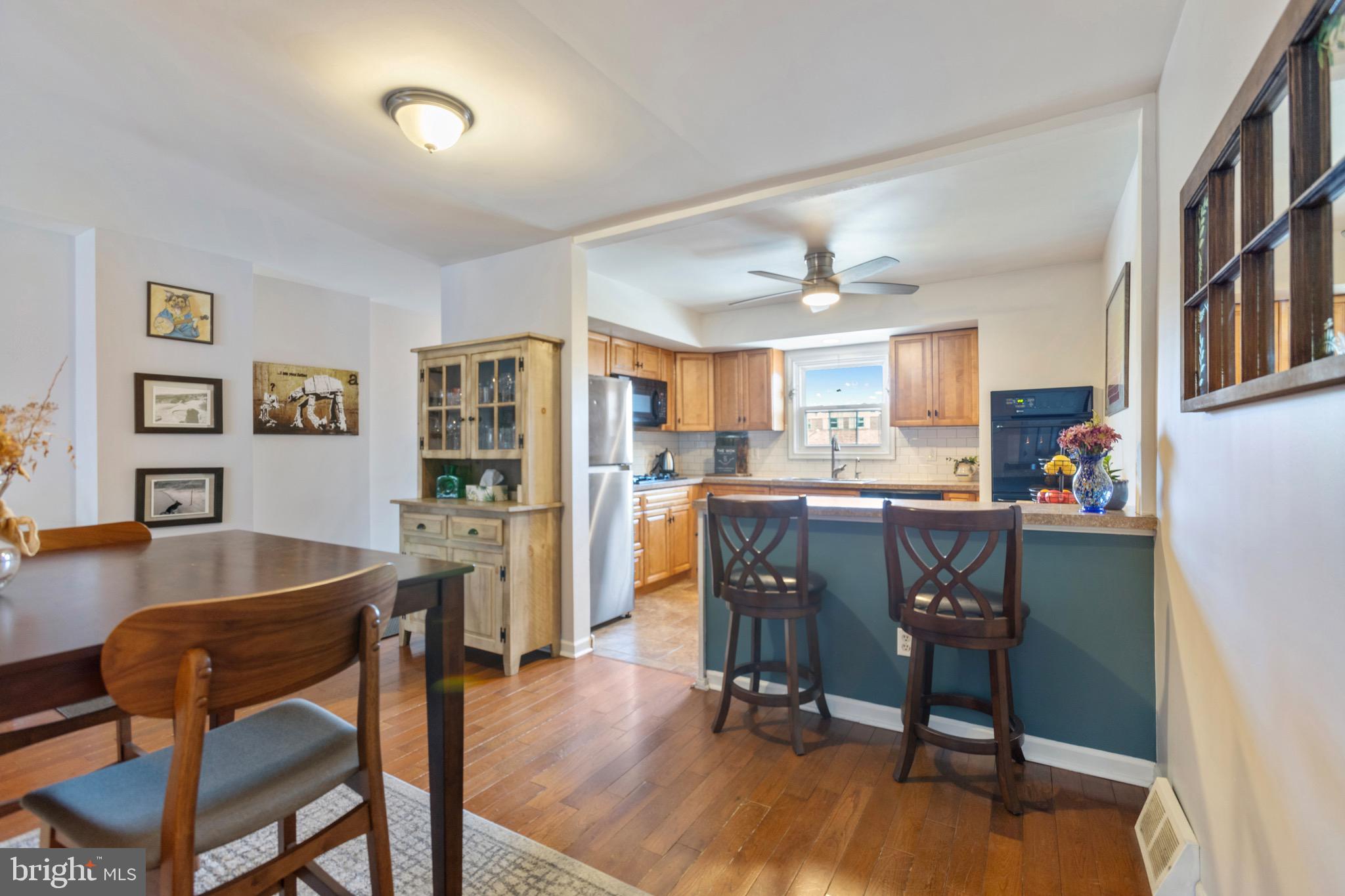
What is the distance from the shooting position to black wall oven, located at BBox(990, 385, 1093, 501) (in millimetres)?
4129

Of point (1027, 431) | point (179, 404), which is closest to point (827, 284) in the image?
point (1027, 431)

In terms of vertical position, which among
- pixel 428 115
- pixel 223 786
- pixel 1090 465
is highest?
pixel 428 115

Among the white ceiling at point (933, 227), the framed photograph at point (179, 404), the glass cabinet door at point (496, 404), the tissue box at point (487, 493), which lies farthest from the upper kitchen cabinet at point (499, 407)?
the framed photograph at point (179, 404)

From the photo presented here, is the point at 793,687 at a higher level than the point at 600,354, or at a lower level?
lower

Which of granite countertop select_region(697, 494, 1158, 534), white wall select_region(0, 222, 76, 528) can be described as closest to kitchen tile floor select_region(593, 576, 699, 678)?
granite countertop select_region(697, 494, 1158, 534)

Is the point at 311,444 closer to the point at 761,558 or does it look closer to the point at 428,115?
the point at 428,115

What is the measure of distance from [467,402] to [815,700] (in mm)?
2606

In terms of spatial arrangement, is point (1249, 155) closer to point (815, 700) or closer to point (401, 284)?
point (815, 700)

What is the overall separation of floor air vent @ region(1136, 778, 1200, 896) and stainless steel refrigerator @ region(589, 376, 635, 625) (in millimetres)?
2786

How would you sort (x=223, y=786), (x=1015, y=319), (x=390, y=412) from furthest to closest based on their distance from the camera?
(x=390, y=412)
(x=1015, y=319)
(x=223, y=786)

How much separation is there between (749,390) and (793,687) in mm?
3815

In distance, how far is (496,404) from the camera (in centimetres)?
368

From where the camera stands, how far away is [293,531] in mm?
4375

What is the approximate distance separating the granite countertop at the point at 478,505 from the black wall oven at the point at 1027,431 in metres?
3.11
